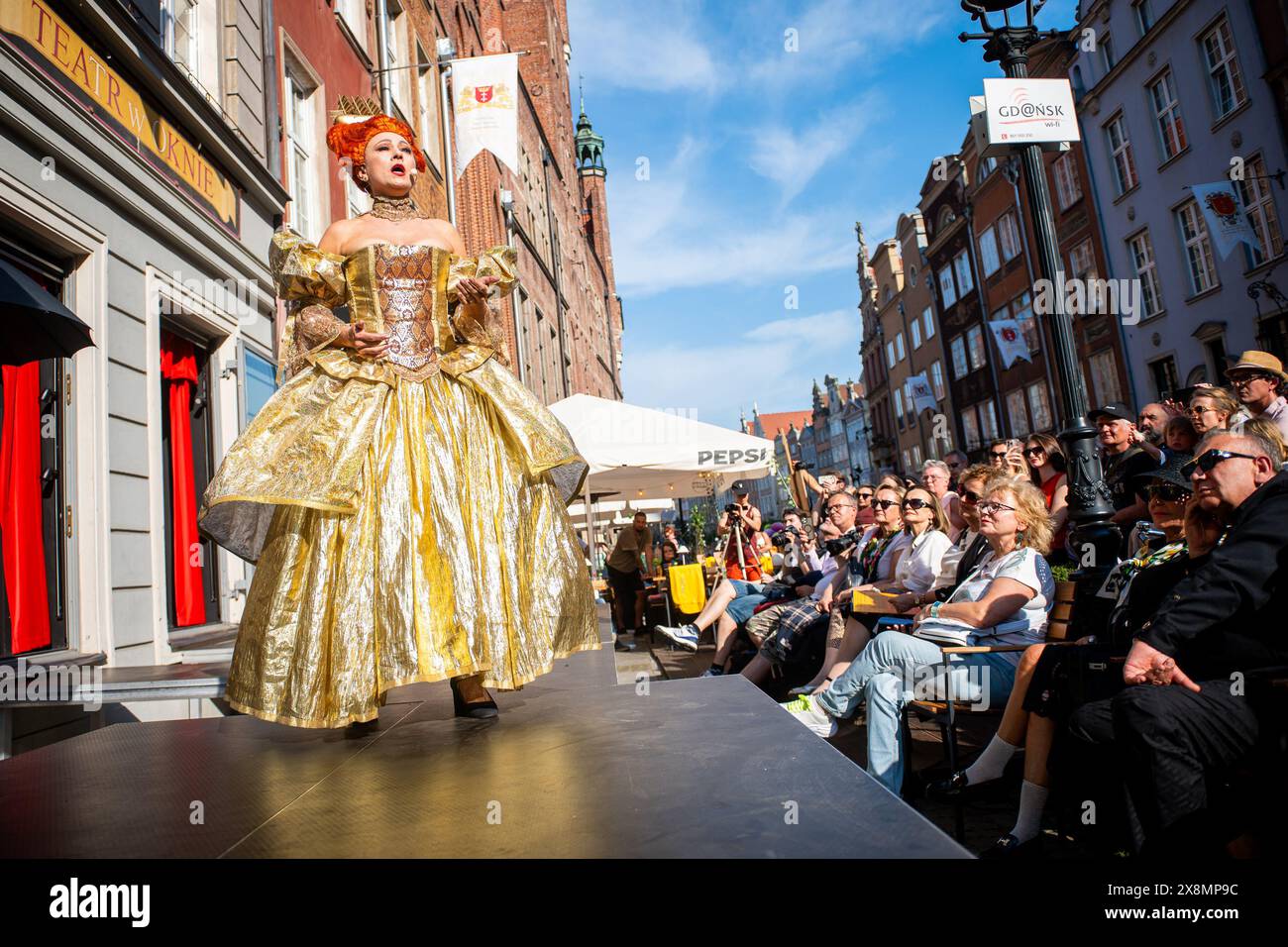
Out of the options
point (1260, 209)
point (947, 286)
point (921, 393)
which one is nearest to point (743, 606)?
point (1260, 209)

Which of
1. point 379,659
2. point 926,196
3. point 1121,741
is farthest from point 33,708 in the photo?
point 926,196

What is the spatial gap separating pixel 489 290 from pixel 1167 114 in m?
22.6

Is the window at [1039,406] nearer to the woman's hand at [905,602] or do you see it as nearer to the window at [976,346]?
the window at [976,346]

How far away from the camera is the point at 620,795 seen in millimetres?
1810

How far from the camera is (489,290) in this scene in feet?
10.6

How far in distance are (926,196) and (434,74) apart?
27395 mm

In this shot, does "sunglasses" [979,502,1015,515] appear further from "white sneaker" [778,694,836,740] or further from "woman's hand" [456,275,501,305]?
"woman's hand" [456,275,501,305]

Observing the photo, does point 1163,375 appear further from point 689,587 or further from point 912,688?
point 912,688

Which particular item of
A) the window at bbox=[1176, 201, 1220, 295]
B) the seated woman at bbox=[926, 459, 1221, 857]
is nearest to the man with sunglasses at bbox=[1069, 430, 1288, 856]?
the seated woman at bbox=[926, 459, 1221, 857]

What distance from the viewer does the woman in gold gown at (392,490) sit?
269cm

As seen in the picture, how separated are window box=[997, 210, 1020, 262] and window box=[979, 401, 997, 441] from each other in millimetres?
6003

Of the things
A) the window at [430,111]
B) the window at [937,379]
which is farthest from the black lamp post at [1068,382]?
the window at [937,379]

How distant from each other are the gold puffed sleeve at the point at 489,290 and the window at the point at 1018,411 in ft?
98.2

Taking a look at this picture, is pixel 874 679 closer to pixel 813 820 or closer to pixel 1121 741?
pixel 1121 741
